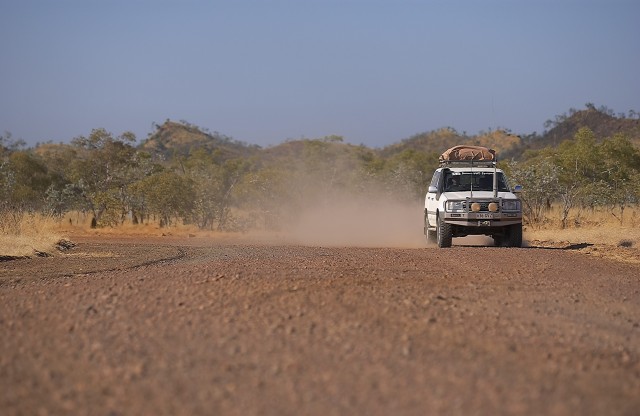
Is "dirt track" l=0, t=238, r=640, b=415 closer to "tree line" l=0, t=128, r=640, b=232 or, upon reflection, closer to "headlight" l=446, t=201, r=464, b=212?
Answer: "headlight" l=446, t=201, r=464, b=212

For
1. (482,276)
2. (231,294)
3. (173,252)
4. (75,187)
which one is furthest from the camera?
(75,187)

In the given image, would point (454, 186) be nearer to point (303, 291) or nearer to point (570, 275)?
point (570, 275)

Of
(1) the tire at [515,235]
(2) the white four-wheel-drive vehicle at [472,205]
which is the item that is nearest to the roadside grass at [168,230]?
(1) the tire at [515,235]

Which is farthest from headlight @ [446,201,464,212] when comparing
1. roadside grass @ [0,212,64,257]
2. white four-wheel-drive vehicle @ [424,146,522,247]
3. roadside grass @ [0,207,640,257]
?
roadside grass @ [0,212,64,257]

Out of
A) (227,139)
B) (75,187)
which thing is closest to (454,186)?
(75,187)

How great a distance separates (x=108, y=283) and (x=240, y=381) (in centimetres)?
515

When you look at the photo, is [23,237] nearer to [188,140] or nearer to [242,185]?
[242,185]

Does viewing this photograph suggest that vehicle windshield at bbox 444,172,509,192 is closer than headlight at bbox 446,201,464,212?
No

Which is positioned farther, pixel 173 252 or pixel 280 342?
pixel 173 252

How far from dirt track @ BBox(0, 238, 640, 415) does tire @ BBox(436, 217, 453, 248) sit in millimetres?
7588

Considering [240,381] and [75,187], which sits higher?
[75,187]

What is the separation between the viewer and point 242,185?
3672cm

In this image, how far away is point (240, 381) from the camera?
18.0 feet

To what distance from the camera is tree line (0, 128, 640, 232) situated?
3183 cm
